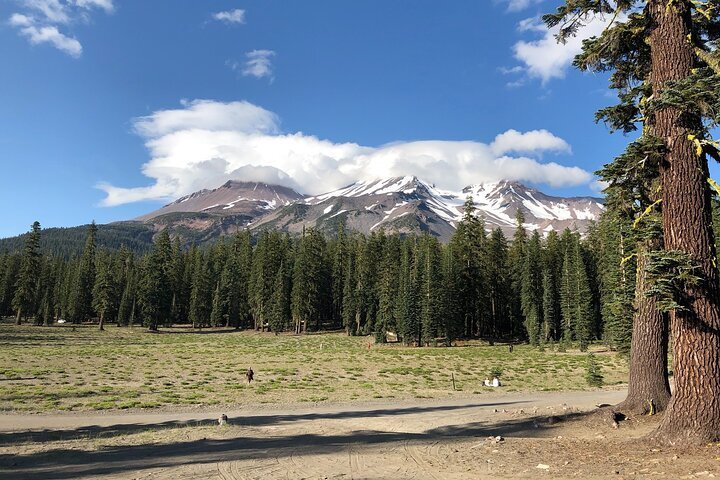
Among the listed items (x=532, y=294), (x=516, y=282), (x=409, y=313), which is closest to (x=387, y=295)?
(x=409, y=313)

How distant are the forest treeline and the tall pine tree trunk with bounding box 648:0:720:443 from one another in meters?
28.5

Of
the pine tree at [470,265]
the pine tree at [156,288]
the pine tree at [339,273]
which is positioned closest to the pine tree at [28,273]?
the pine tree at [156,288]

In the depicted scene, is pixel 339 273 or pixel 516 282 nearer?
pixel 516 282

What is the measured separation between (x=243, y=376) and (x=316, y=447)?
19.7 m

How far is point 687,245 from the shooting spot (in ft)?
28.6

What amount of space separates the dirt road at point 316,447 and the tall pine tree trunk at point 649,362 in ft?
4.26

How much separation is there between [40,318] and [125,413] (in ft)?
291

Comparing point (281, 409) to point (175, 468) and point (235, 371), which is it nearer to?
point (175, 468)

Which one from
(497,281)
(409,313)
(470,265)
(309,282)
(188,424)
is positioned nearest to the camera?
(188,424)

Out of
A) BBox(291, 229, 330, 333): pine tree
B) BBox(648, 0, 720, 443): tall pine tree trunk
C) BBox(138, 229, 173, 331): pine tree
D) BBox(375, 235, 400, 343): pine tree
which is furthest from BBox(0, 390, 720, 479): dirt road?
BBox(138, 229, 173, 331): pine tree

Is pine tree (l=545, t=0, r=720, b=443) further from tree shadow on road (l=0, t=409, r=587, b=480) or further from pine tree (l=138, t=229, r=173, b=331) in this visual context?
pine tree (l=138, t=229, r=173, b=331)

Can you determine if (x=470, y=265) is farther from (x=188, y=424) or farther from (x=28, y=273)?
(x=28, y=273)

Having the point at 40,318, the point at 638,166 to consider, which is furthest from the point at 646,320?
the point at 40,318

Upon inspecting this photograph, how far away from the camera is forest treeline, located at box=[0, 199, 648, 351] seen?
57.9 metres
